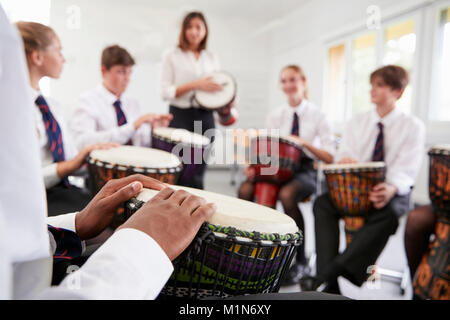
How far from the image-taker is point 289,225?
77cm

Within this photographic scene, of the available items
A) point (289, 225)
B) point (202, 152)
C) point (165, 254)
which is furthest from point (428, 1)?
point (165, 254)

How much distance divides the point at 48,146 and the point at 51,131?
0.08 m

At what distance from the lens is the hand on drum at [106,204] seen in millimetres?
752

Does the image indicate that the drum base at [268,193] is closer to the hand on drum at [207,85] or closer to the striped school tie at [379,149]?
the striped school tie at [379,149]

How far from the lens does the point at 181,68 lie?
105 inches

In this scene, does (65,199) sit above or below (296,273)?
above

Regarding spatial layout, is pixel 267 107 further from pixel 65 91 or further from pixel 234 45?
pixel 65 91

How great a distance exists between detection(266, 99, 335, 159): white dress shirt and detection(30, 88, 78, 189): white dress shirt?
1.36m

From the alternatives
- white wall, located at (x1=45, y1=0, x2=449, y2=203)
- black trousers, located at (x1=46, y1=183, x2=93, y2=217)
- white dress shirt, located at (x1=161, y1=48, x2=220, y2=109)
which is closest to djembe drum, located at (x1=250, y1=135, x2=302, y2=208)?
white dress shirt, located at (x1=161, y1=48, x2=220, y2=109)

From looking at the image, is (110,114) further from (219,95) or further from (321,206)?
(321,206)

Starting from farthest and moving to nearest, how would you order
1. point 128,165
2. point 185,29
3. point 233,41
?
point 233,41, point 185,29, point 128,165

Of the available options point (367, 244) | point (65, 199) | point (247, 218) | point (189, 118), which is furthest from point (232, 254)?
point (189, 118)

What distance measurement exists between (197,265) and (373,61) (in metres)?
4.85

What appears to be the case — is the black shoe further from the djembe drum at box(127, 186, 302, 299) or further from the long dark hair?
the long dark hair
